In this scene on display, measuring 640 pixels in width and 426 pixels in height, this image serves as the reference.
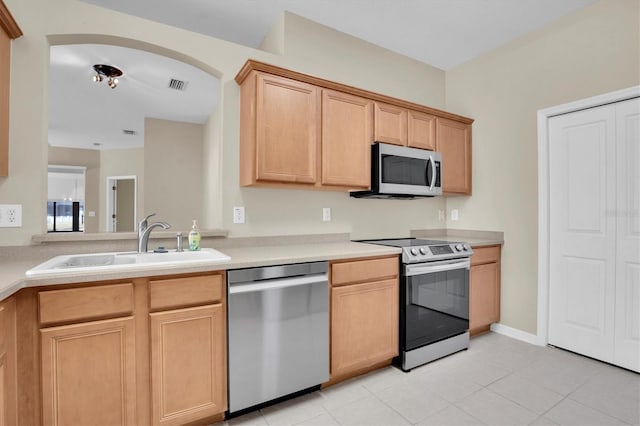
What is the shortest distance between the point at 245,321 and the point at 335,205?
147cm

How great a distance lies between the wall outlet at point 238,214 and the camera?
2459mm

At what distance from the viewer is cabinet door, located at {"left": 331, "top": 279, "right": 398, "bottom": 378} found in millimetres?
2100

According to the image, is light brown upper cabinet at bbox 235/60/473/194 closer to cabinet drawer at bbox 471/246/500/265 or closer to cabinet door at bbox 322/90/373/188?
cabinet door at bbox 322/90/373/188

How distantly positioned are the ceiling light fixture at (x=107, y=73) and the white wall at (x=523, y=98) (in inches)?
151

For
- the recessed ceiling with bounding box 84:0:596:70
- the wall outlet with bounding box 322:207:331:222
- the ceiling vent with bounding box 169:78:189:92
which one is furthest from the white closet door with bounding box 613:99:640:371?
the ceiling vent with bounding box 169:78:189:92

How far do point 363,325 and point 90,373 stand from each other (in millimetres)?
1550

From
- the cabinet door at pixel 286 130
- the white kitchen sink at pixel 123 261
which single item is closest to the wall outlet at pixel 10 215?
the white kitchen sink at pixel 123 261

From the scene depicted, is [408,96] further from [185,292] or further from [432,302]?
[185,292]

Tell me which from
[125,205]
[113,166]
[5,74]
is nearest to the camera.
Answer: [5,74]

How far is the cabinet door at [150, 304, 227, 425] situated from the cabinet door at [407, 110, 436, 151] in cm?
223

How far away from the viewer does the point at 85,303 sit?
142 cm

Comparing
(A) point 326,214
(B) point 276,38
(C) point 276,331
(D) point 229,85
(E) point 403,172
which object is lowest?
(C) point 276,331

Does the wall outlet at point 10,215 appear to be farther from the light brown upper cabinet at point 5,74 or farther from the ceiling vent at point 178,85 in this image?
the ceiling vent at point 178,85

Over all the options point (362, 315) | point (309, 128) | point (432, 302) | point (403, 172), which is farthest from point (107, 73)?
point (432, 302)
